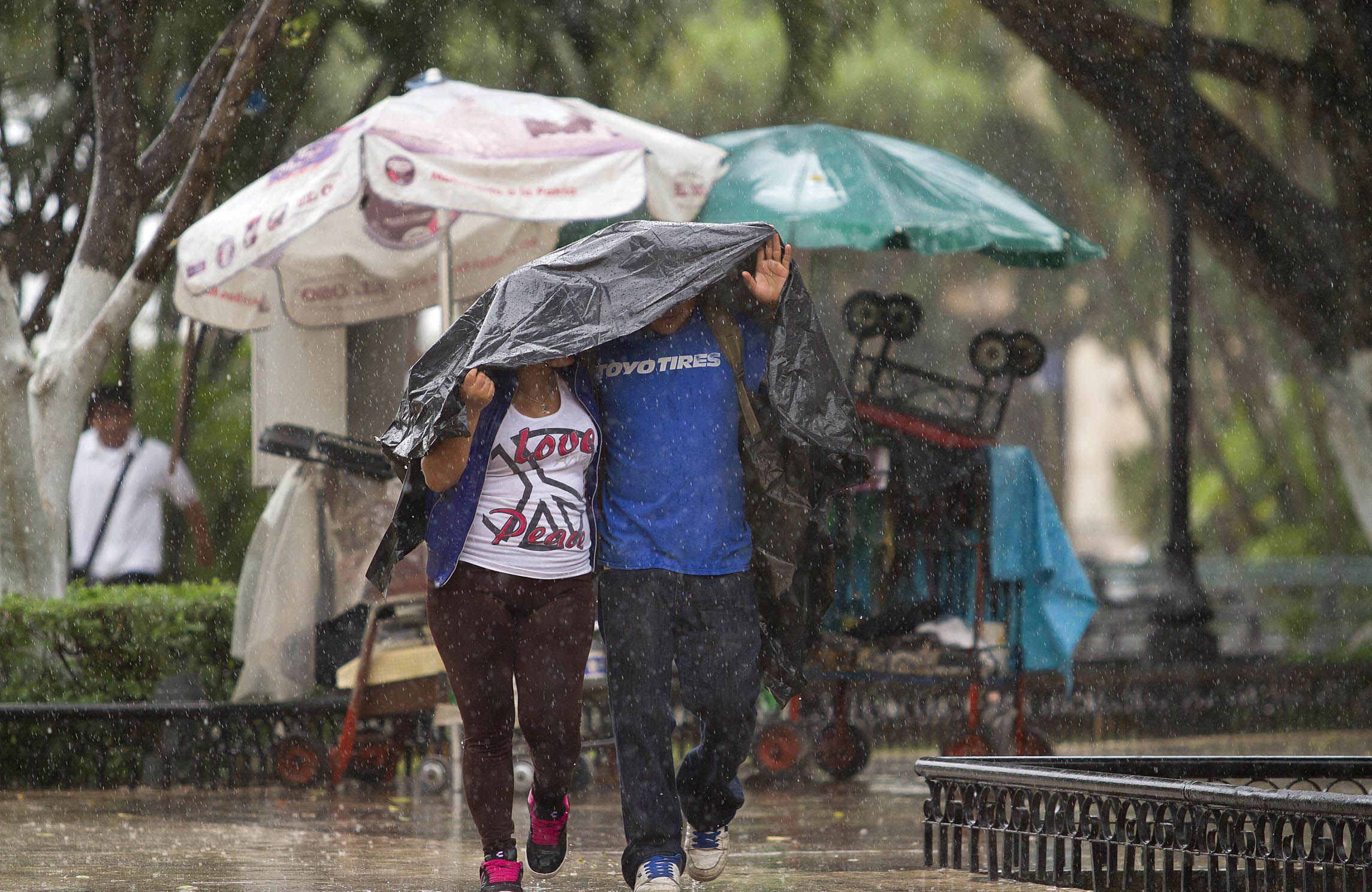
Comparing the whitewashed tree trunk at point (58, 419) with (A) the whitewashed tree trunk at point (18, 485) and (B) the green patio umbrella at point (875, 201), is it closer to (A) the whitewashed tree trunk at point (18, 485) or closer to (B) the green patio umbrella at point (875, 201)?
(A) the whitewashed tree trunk at point (18, 485)

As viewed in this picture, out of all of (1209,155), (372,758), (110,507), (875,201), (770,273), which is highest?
(1209,155)

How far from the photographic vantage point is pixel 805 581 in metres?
5.73

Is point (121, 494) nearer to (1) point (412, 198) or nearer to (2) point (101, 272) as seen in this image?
(2) point (101, 272)

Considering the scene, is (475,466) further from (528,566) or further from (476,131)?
(476,131)

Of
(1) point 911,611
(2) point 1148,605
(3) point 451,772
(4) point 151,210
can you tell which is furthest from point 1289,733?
(4) point 151,210

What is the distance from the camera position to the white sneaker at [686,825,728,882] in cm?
549

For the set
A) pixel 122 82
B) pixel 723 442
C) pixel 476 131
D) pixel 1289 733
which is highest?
pixel 122 82

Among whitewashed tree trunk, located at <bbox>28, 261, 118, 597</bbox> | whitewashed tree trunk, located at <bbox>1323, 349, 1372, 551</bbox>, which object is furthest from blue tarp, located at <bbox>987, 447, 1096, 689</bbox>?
whitewashed tree trunk, located at <bbox>1323, 349, 1372, 551</bbox>

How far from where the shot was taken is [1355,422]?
46.2 ft

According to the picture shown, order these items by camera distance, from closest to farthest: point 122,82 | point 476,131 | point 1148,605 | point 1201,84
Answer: point 476,131 → point 122,82 → point 1148,605 → point 1201,84

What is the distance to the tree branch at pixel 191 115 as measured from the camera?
34.3 ft

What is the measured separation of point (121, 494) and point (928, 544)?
4764mm

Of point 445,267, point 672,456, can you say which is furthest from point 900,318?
point 672,456

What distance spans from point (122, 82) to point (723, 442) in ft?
22.0
